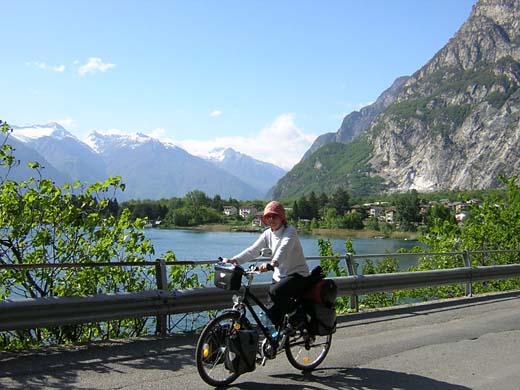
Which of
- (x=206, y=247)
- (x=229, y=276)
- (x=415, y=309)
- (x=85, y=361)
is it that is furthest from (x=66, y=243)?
(x=206, y=247)

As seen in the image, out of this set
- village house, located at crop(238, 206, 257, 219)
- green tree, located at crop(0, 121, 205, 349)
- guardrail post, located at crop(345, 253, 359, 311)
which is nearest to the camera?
green tree, located at crop(0, 121, 205, 349)

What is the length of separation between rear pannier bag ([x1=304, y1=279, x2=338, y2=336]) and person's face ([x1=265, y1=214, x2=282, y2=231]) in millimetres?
727

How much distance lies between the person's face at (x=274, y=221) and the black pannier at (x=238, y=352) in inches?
43.6

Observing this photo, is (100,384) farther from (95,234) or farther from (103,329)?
(95,234)

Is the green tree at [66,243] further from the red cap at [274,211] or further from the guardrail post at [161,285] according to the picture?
the red cap at [274,211]

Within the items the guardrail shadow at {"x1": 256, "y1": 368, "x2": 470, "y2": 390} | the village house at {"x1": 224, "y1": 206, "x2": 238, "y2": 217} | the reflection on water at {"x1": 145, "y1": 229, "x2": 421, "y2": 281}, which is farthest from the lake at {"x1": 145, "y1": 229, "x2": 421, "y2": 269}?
the village house at {"x1": 224, "y1": 206, "x2": 238, "y2": 217}

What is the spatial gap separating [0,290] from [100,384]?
124 inches

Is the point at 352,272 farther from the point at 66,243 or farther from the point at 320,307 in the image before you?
the point at 66,243

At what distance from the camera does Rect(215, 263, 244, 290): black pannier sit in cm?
546

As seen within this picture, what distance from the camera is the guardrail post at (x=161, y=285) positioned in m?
7.75

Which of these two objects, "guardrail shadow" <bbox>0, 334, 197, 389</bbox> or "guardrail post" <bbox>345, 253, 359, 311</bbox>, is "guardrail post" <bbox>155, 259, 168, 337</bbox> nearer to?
"guardrail shadow" <bbox>0, 334, 197, 389</bbox>

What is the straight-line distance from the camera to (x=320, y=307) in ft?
19.6

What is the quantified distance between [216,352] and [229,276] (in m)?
0.70

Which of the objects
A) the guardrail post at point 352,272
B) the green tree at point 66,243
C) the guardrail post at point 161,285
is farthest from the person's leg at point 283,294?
the guardrail post at point 352,272
